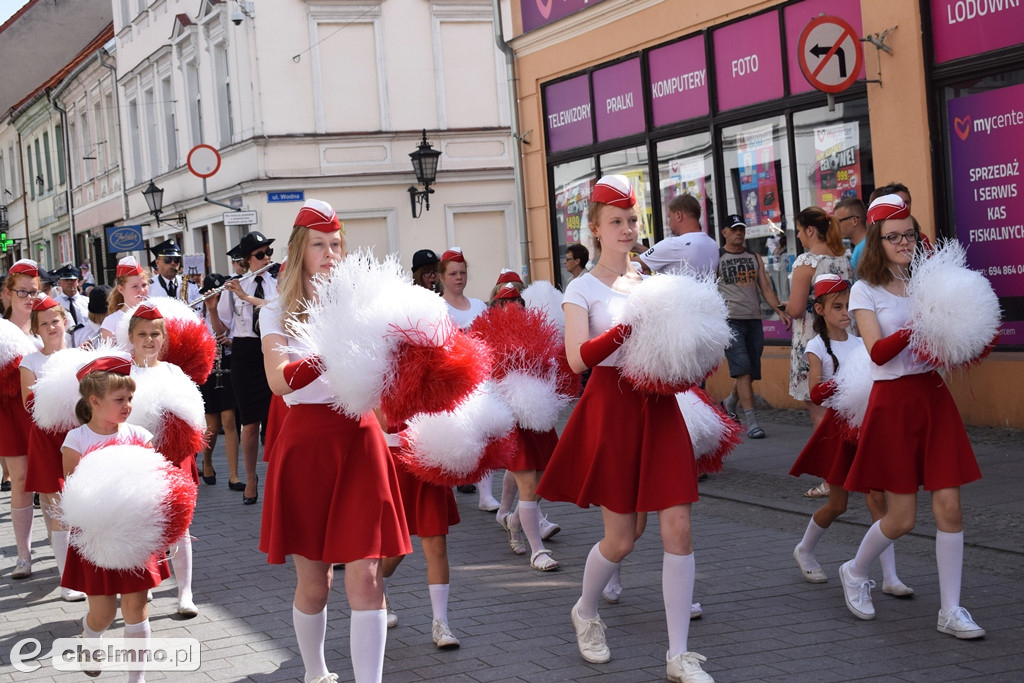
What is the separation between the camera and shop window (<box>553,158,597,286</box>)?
51.9ft

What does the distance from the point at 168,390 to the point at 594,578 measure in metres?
2.37

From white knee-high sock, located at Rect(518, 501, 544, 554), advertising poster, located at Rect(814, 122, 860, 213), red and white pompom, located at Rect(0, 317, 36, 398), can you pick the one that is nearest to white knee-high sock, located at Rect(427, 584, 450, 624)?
white knee-high sock, located at Rect(518, 501, 544, 554)

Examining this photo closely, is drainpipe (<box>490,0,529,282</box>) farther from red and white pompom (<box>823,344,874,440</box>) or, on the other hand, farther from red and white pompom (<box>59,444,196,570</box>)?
red and white pompom (<box>59,444,196,570</box>)

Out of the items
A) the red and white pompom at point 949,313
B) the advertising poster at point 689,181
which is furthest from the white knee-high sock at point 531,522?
the advertising poster at point 689,181

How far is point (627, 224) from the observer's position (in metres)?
5.11

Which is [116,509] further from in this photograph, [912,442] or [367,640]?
[912,442]

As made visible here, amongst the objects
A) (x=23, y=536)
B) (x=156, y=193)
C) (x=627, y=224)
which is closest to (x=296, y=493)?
(x=627, y=224)

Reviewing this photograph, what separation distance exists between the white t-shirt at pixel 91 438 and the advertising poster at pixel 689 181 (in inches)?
358

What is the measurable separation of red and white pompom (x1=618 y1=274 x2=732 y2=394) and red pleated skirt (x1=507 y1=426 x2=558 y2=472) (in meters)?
2.19

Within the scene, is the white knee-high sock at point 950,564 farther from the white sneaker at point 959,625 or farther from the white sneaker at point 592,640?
the white sneaker at point 592,640

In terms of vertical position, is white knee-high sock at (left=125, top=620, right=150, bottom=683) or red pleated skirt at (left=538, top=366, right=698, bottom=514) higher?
red pleated skirt at (left=538, top=366, right=698, bottom=514)

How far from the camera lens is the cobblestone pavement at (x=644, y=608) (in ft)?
16.7

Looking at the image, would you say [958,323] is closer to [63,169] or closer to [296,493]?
[296,493]

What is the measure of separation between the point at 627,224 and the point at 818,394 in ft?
5.42
